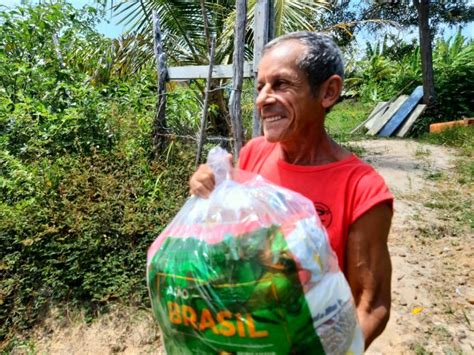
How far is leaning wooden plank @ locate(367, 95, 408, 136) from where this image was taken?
10.6 metres

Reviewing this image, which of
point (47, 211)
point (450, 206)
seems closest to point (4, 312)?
point (47, 211)

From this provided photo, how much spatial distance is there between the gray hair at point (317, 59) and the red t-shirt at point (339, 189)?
214 millimetres

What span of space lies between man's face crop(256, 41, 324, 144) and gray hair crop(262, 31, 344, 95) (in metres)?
0.01

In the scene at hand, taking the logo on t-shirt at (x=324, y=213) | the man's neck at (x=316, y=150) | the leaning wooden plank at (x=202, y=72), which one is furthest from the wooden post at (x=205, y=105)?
the logo on t-shirt at (x=324, y=213)

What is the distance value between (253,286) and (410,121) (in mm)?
10313

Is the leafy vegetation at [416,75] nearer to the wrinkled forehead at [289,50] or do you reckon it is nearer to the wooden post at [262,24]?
the wooden post at [262,24]

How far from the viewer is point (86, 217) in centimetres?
348

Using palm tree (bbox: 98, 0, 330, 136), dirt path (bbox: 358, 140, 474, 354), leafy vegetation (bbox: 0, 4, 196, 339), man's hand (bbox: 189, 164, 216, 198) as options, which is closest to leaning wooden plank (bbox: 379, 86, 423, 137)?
dirt path (bbox: 358, 140, 474, 354)

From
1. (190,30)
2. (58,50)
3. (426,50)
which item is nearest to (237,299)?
(58,50)

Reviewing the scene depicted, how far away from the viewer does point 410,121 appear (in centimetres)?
1030

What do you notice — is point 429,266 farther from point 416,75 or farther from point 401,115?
point 416,75

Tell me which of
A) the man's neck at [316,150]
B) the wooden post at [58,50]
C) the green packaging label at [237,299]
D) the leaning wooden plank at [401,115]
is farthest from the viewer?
the leaning wooden plank at [401,115]

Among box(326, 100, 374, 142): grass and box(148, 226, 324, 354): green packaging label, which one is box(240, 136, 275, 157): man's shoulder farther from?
box(326, 100, 374, 142): grass

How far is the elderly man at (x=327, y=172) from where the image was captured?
113 cm
